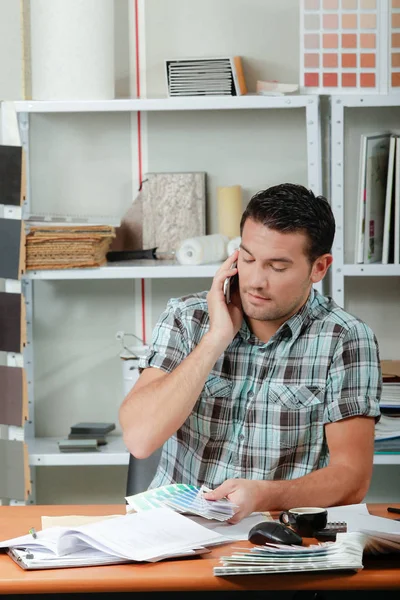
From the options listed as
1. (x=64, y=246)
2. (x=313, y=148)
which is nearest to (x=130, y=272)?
(x=64, y=246)

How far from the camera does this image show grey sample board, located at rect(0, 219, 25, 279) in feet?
9.19

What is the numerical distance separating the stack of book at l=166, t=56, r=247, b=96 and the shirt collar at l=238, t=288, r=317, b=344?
100 centimetres

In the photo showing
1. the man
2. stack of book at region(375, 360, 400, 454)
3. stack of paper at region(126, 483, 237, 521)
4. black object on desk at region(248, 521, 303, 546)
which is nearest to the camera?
black object on desk at region(248, 521, 303, 546)

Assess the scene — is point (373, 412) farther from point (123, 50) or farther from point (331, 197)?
point (123, 50)

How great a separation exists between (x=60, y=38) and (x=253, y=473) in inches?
62.8

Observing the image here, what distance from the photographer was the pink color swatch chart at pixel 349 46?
2.78 meters

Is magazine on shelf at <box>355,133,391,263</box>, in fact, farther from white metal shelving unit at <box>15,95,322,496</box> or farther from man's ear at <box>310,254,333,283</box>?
man's ear at <box>310,254,333,283</box>

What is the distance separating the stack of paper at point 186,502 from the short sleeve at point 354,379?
0.46 meters

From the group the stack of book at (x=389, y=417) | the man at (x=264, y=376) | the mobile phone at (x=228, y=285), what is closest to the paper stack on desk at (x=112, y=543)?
the man at (x=264, y=376)

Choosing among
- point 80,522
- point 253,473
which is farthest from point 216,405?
point 80,522

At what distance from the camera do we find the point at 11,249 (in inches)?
110

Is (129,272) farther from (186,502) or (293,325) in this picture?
(186,502)

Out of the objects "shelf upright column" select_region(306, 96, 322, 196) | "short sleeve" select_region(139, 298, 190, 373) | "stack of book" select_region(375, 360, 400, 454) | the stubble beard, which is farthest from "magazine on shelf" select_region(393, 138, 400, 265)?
"short sleeve" select_region(139, 298, 190, 373)

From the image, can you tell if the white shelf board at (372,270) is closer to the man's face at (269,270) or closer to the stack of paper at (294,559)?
the man's face at (269,270)
